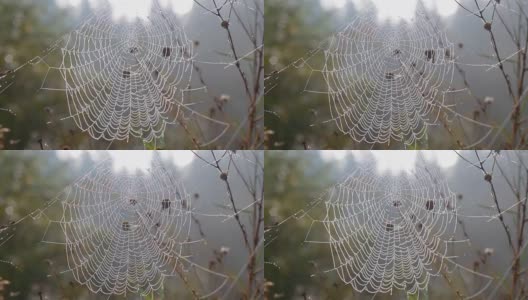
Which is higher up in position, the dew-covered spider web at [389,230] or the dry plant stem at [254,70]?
the dry plant stem at [254,70]

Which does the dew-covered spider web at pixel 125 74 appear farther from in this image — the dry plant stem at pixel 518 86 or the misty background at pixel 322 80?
the dry plant stem at pixel 518 86

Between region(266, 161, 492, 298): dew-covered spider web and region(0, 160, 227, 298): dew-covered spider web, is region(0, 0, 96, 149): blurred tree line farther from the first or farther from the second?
region(266, 161, 492, 298): dew-covered spider web

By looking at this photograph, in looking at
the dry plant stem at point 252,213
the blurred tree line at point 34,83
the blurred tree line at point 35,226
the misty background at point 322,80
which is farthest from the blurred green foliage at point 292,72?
the blurred tree line at point 34,83

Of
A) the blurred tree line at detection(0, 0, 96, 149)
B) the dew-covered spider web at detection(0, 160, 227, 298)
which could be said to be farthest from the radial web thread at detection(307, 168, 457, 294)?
the blurred tree line at detection(0, 0, 96, 149)

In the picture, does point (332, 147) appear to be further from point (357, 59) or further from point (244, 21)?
point (244, 21)

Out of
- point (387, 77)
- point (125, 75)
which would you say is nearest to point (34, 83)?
point (125, 75)

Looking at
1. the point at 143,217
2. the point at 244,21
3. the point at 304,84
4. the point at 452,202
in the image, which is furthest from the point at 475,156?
the point at 143,217

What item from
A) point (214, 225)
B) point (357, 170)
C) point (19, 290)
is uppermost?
point (357, 170)

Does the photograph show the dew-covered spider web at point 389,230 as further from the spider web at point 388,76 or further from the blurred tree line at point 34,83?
the blurred tree line at point 34,83
